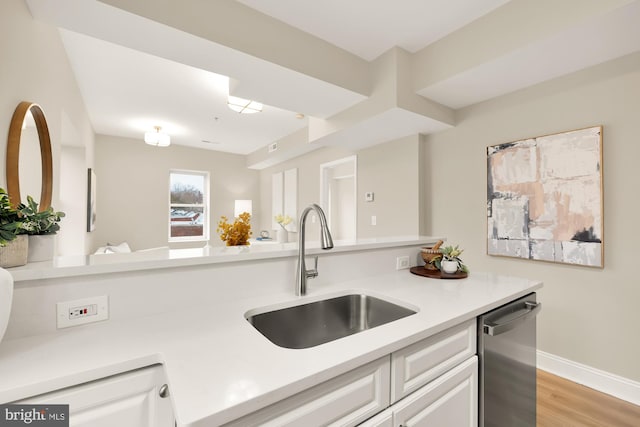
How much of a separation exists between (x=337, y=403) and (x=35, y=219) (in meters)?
1.08

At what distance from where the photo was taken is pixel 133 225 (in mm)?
5152

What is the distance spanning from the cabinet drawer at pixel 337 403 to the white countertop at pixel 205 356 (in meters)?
0.05

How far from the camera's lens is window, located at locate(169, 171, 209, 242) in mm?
5676

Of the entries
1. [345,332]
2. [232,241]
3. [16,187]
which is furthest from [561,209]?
[16,187]

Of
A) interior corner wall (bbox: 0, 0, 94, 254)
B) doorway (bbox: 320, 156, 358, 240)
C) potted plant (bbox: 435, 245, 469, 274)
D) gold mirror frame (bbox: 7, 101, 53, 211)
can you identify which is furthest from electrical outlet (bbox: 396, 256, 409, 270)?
doorway (bbox: 320, 156, 358, 240)

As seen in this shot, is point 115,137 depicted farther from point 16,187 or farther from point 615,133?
point 615,133

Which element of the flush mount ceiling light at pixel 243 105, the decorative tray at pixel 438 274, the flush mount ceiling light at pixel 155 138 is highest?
the flush mount ceiling light at pixel 243 105

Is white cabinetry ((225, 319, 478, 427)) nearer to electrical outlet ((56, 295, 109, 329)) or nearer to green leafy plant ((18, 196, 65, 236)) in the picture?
electrical outlet ((56, 295, 109, 329))

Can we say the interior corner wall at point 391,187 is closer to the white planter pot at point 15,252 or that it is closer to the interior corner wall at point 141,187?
the white planter pot at point 15,252

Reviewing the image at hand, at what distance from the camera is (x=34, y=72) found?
5.65ft

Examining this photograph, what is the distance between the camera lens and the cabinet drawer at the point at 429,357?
2.89 feet

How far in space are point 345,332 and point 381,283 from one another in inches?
13.3

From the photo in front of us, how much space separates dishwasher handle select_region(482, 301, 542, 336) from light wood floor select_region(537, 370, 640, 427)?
86 cm

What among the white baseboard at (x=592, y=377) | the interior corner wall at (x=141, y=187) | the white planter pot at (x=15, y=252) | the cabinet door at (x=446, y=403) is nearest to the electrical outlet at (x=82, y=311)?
the white planter pot at (x=15, y=252)
